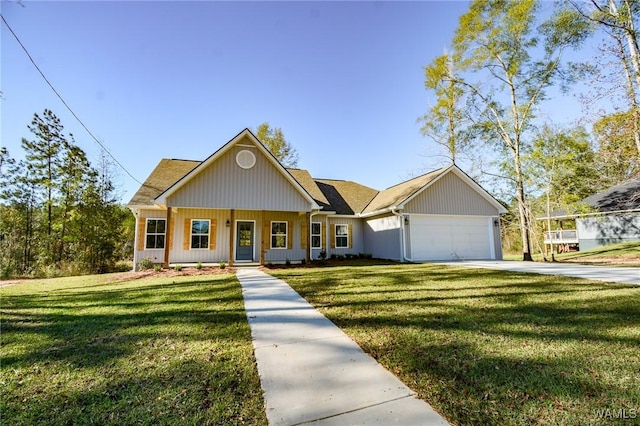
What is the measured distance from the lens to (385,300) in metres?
5.71

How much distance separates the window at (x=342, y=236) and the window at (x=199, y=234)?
697 centimetres

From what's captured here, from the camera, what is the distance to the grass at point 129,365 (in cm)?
227

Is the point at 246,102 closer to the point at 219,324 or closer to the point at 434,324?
the point at 219,324

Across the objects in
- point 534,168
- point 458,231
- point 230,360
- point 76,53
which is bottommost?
point 230,360

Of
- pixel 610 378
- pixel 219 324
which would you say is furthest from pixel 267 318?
pixel 610 378

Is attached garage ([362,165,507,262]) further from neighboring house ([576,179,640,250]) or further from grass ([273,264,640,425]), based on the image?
neighboring house ([576,179,640,250])

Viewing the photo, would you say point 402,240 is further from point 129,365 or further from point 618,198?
point 618,198

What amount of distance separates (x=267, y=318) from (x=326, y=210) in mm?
10818

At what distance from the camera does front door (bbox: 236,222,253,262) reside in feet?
46.0

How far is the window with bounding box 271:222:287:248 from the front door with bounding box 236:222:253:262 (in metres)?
1.08

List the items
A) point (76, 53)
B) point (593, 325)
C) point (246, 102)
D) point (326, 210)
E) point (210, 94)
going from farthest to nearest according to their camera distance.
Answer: point (326, 210)
point (246, 102)
point (210, 94)
point (76, 53)
point (593, 325)

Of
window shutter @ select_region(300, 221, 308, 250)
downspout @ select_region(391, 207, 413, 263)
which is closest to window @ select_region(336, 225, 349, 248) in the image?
window shutter @ select_region(300, 221, 308, 250)

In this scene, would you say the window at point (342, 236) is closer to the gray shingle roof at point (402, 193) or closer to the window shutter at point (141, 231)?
the gray shingle roof at point (402, 193)

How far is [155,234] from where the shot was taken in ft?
43.2
